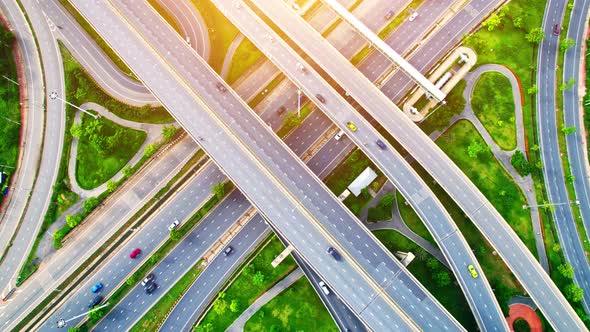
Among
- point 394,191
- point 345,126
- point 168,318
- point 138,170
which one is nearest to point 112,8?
point 138,170

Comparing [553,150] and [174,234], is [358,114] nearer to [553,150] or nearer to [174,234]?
[553,150]

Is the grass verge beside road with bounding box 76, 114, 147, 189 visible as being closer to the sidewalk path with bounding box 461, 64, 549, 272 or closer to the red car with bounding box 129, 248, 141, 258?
the red car with bounding box 129, 248, 141, 258

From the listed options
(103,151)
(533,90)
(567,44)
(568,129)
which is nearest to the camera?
(568,129)

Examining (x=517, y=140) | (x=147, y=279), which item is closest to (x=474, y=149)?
(x=517, y=140)

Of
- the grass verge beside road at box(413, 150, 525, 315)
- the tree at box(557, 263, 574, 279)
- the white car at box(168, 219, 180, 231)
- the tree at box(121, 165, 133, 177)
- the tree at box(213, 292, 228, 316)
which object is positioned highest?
the tree at box(121, 165, 133, 177)

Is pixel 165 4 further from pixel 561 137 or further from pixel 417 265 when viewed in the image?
pixel 561 137

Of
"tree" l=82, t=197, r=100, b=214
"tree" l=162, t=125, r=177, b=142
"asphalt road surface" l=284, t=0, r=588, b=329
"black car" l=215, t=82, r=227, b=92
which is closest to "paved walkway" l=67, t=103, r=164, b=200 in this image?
"tree" l=82, t=197, r=100, b=214
